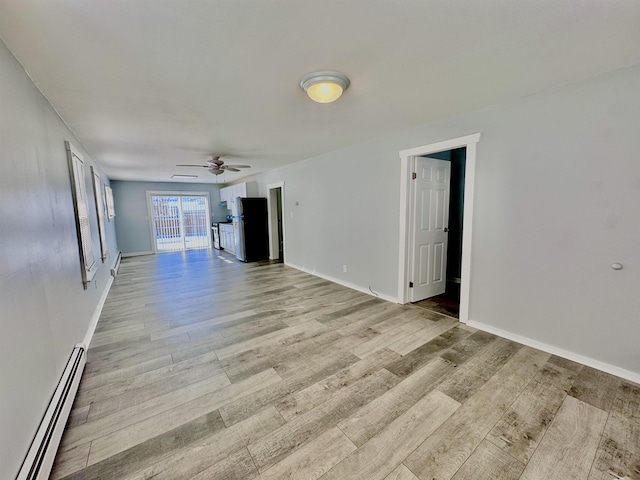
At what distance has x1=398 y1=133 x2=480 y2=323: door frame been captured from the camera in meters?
2.83

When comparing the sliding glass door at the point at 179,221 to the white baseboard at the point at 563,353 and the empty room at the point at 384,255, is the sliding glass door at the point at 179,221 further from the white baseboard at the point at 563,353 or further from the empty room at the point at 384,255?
the white baseboard at the point at 563,353

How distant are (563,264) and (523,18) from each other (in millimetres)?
1949

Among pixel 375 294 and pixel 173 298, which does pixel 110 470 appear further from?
pixel 375 294

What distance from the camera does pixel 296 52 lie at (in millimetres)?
1667

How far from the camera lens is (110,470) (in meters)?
1.39

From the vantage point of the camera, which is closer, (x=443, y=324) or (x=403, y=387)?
(x=403, y=387)

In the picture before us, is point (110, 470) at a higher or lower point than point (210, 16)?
lower

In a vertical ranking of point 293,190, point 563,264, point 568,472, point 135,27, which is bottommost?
point 568,472

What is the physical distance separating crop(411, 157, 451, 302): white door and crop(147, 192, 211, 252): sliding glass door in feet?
24.9

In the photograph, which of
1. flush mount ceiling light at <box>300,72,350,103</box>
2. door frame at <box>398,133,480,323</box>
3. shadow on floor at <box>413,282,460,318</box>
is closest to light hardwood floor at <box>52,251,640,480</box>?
shadow on floor at <box>413,282,460,318</box>

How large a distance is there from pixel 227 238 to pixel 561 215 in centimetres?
753

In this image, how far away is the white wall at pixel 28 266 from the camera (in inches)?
48.6

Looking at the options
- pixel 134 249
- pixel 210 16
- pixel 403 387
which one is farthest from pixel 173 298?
pixel 134 249

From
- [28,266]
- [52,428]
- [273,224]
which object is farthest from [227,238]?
[52,428]
